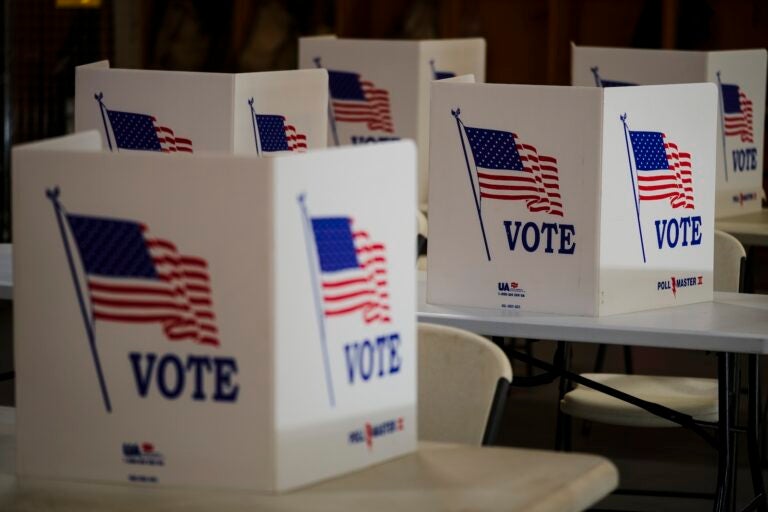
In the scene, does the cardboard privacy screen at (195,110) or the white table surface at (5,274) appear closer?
the white table surface at (5,274)

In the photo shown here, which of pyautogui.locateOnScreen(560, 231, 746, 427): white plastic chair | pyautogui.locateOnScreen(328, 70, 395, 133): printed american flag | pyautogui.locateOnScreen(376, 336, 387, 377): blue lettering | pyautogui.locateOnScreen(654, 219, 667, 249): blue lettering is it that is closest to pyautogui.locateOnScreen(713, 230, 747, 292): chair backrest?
pyautogui.locateOnScreen(560, 231, 746, 427): white plastic chair

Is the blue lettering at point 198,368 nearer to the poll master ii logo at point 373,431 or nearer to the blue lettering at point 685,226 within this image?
the poll master ii logo at point 373,431

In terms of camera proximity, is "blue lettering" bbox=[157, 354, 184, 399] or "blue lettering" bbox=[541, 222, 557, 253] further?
"blue lettering" bbox=[541, 222, 557, 253]

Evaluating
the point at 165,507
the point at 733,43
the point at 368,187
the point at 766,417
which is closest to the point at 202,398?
the point at 165,507

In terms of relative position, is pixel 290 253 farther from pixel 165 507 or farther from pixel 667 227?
pixel 667 227

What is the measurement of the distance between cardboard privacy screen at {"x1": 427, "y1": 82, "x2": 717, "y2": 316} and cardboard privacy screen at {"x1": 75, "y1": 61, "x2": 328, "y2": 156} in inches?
22.8

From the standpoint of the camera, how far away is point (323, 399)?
1747 mm

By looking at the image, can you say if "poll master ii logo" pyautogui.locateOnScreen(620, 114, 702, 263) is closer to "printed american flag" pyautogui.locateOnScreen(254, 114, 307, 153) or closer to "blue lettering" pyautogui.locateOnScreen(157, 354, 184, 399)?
"printed american flag" pyautogui.locateOnScreen(254, 114, 307, 153)

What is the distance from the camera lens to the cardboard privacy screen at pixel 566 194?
2869 millimetres

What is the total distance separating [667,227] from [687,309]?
180mm

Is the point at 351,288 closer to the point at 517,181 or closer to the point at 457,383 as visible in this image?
the point at 457,383

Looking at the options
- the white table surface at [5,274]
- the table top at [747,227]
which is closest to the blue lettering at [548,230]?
the white table surface at [5,274]

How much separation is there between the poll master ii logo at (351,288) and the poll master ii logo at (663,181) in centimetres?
121

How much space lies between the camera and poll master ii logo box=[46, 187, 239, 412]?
1.69 meters
